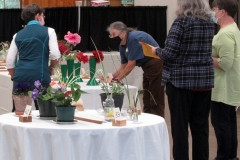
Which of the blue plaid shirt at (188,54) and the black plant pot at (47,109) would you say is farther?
the blue plaid shirt at (188,54)

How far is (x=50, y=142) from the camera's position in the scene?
323 centimetres

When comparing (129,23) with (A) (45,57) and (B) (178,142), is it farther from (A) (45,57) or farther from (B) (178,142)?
(B) (178,142)

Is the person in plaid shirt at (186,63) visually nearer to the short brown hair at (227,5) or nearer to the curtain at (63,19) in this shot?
the short brown hair at (227,5)

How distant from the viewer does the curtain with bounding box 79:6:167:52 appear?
35.5 feet

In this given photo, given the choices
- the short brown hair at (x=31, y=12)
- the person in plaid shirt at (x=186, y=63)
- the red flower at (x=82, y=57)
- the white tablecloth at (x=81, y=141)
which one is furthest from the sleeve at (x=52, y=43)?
the white tablecloth at (x=81, y=141)

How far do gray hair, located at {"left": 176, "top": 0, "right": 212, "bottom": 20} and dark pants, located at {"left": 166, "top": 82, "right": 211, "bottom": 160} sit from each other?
0.51 meters

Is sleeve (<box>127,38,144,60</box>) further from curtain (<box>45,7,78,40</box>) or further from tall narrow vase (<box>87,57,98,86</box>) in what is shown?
curtain (<box>45,7,78,40</box>)

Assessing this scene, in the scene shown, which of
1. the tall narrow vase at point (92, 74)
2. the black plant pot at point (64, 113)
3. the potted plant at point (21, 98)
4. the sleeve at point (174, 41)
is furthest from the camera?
the tall narrow vase at point (92, 74)

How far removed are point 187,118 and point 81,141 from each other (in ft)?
3.79

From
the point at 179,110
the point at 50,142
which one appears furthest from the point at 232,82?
the point at 50,142

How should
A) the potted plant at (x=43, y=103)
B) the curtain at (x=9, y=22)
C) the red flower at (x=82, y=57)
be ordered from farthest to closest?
the curtain at (x=9, y=22)
the red flower at (x=82, y=57)
the potted plant at (x=43, y=103)

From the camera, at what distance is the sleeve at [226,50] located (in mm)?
4422

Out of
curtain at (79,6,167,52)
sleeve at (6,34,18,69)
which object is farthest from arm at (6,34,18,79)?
curtain at (79,6,167,52)

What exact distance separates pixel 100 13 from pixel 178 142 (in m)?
7.02
